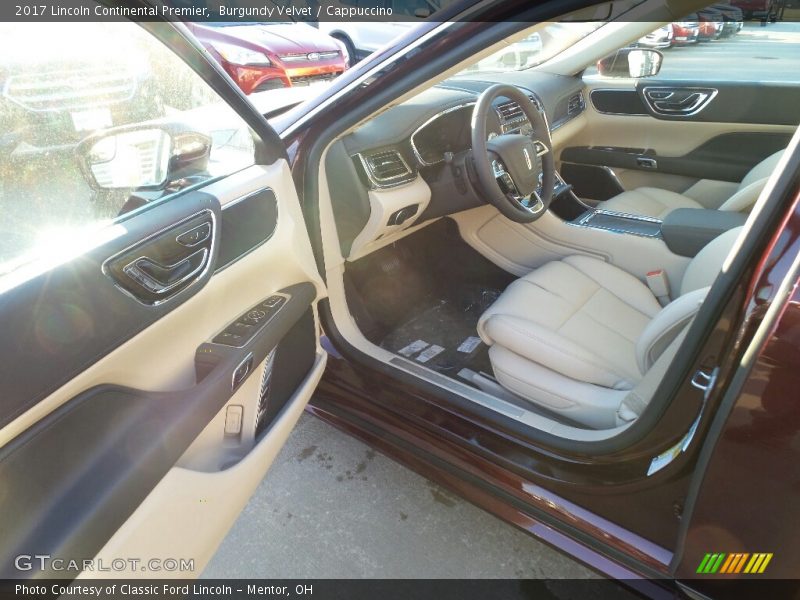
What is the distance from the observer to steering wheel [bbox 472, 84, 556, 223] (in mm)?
1650

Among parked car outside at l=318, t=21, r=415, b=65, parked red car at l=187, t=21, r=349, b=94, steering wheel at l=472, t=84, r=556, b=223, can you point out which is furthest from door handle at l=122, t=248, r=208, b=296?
parked car outside at l=318, t=21, r=415, b=65

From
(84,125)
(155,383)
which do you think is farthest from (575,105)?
(155,383)

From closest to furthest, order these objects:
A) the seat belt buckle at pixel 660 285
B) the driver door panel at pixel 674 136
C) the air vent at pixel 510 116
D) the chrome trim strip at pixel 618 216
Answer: the seat belt buckle at pixel 660 285
the chrome trim strip at pixel 618 216
the air vent at pixel 510 116
the driver door panel at pixel 674 136

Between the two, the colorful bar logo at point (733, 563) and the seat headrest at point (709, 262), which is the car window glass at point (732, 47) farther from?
the colorful bar logo at point (733, 563)

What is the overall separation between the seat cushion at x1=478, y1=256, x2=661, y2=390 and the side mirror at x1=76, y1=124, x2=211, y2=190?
96 centimetres

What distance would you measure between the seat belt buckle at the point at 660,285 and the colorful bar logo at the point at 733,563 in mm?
1094

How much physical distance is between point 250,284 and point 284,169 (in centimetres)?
34

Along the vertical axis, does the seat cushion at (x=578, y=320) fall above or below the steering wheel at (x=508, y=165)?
below

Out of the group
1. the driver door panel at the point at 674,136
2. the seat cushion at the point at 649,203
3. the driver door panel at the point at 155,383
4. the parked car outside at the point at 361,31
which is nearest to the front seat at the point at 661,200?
the seat cushion at the point at 649,203

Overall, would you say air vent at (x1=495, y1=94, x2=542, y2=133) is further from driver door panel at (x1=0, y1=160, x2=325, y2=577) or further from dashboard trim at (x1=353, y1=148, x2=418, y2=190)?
driver door panel at (x1=0, y1=160, x2=325, y2=577)

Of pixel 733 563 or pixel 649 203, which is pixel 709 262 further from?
pixel 649 203

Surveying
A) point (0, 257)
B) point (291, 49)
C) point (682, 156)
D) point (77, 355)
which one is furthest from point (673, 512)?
point (291, 49)

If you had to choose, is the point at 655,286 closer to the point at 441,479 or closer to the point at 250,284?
the point at 441,479

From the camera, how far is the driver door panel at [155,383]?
81 cm
